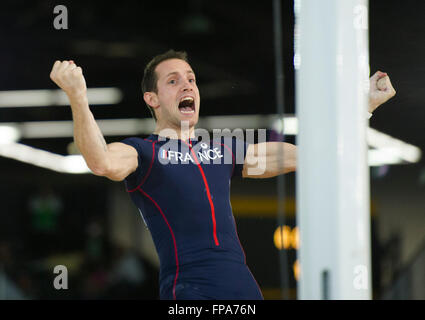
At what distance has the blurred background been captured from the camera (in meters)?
1.61

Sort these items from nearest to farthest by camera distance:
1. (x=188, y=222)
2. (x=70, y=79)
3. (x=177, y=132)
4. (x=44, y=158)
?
1. (x=70, y=79)
2. (x=188, y=222)
3. (x=177, y=132)
4. (x=44, y=158)

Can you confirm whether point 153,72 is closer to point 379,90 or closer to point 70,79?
point 70,79

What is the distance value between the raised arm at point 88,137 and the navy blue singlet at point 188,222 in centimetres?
4

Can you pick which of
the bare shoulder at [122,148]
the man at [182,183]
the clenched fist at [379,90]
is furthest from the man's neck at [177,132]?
the clenched fist at [379,90]

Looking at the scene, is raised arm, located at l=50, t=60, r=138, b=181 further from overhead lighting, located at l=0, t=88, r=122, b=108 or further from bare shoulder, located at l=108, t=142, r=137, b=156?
overhead lighting, located at l=0, t=88, r=122, b=108

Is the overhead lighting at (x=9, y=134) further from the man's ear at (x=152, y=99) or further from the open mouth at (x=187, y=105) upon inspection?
the open mouth at (x=187, y=105)

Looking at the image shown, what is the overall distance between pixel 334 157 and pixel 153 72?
0.68 meters

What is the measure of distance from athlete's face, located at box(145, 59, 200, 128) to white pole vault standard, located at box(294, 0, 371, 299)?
1.58ft

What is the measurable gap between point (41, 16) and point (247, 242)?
1429 millimetres

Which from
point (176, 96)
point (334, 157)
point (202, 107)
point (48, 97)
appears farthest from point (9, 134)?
point (334, 157)

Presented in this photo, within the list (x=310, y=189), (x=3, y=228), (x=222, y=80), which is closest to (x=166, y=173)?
(x=310, y=189)

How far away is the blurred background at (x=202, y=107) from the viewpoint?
1.61 m

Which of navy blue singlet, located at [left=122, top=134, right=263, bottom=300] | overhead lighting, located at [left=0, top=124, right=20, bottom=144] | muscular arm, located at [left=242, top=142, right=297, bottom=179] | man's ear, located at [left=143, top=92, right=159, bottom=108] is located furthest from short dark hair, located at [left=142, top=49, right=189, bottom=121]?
overhead lighting, located at [left=0, top=124, right=20, bottom=144]

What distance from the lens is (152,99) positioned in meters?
1.55
